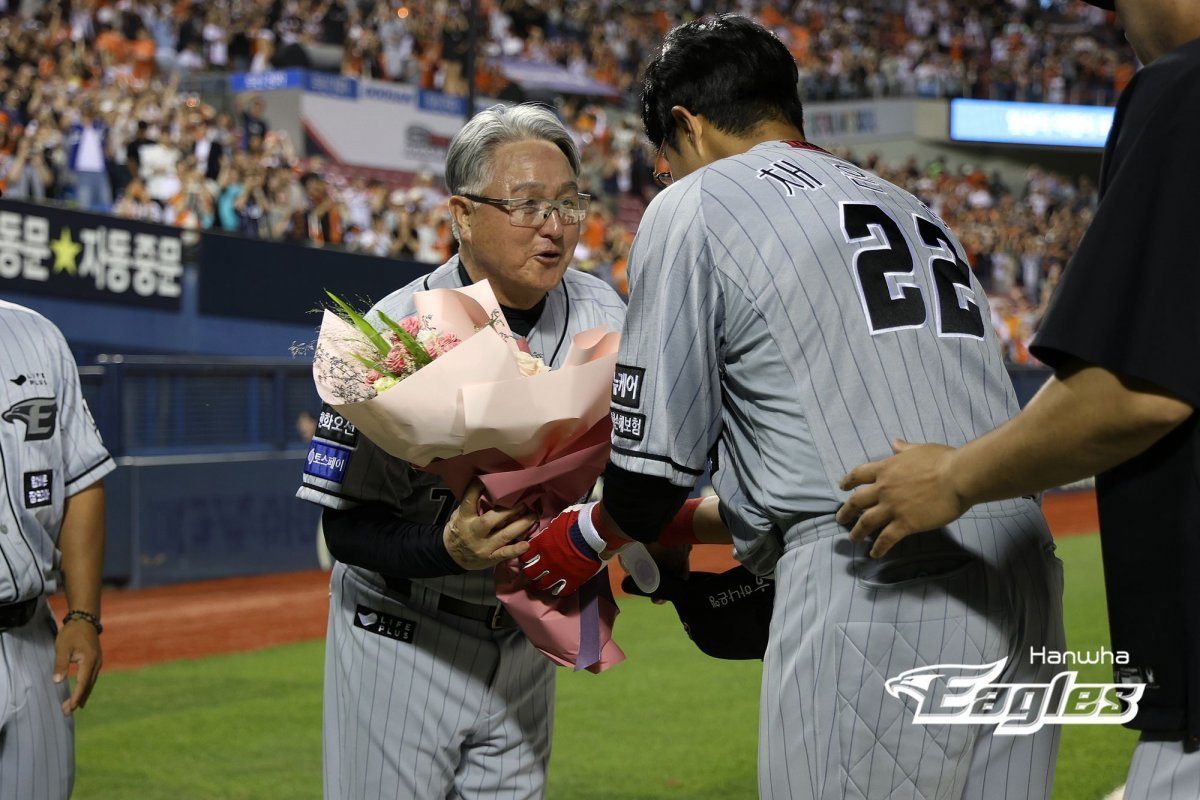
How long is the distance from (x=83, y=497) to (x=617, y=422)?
1.57 metres

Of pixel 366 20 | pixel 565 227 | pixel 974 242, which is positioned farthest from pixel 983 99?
pixel 565 227

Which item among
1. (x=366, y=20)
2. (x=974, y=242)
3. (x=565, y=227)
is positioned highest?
(x=366, y=20)

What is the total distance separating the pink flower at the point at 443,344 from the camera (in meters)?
2.59

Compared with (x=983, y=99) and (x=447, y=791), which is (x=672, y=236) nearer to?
(x=447, y=791)

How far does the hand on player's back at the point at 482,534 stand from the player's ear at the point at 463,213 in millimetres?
646

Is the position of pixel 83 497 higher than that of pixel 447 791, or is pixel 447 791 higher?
pixel 83 497

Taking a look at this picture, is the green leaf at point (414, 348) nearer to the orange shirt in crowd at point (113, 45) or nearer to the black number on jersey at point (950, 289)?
the black number on jersey at point (950, 289)

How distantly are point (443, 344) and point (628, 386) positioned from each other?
1.68 ft

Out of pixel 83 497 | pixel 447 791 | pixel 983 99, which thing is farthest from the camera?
pixel 983 99

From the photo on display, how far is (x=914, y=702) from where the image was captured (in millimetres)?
2064

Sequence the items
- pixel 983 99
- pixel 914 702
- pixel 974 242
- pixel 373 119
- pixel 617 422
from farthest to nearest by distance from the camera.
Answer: pixel 983 99 < pixel 974 242 < pixel 373 119 < pixel 617 422 < pixel 914 702

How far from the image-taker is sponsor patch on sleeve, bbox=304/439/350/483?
2.83 metres

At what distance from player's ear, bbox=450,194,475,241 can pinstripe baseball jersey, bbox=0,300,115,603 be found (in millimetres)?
907

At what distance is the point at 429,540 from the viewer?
2688 millimetres
